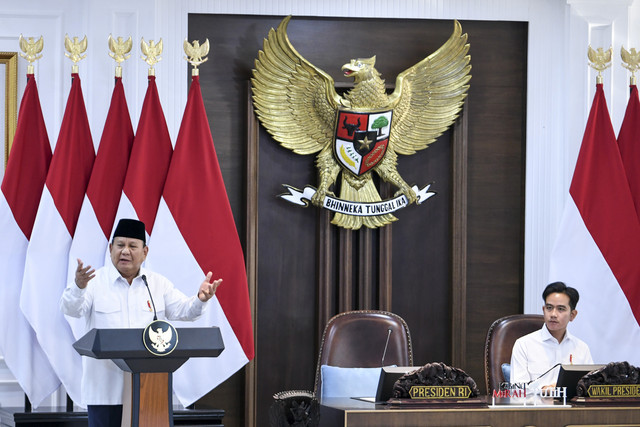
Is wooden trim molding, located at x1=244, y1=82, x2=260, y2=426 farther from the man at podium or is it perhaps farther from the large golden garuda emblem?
the man at podium

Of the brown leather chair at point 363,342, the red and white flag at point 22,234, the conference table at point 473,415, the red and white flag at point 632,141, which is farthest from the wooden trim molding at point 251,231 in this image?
the red and white flag at point 632,141

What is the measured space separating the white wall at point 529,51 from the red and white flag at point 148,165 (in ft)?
1.15

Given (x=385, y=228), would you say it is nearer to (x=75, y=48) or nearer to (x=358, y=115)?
(x=358, y=115)

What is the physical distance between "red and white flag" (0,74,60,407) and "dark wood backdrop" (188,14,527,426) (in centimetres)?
100

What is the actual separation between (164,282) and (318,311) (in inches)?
58.3

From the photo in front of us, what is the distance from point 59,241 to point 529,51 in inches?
115

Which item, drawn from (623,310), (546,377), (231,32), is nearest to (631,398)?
(546,377)

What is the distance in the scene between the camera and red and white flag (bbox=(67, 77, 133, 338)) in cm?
452

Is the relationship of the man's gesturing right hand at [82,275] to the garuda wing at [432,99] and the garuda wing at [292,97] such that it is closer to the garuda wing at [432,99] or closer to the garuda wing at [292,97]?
the garuda wing at [292,97]

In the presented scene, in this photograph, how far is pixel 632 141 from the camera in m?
5.14

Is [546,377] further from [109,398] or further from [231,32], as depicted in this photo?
[231,32]

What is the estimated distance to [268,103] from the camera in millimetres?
5184

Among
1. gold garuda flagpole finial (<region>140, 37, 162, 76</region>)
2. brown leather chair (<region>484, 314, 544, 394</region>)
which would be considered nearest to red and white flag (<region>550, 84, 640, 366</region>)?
brown leather chair (<region>484, 314, 544, 394</region>)

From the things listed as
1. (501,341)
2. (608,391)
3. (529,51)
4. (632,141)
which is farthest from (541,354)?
(529,51)
